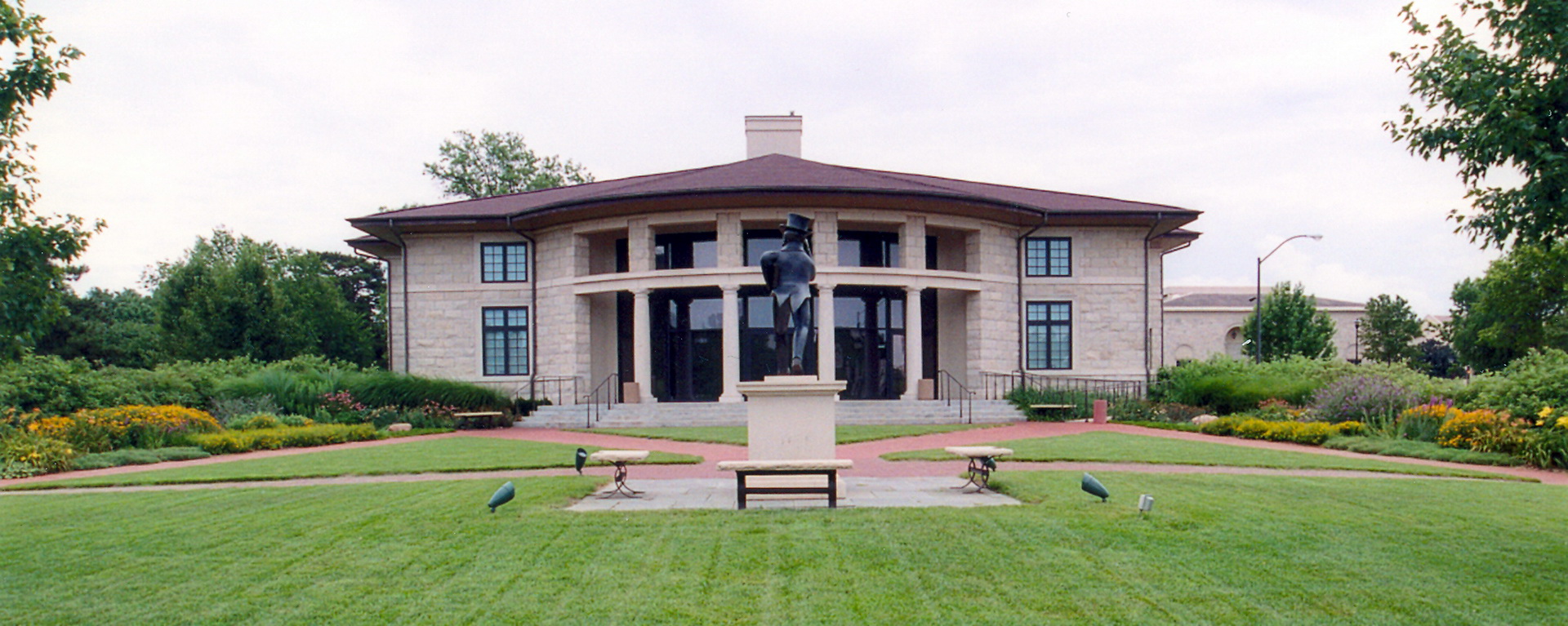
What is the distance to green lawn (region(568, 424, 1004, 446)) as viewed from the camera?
62.8 feet

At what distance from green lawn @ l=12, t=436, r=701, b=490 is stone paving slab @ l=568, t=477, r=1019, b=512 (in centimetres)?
316

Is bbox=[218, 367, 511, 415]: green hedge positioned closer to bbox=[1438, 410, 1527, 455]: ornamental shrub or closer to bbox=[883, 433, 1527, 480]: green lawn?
bbox=[883, 433, 1527, 480]: green lawn

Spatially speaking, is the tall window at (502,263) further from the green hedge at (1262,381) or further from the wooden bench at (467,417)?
the green hedge at (1262,381)

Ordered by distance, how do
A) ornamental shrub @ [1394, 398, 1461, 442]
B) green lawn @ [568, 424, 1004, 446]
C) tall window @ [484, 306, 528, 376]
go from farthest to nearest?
tall window @ [484, 306, 528, 376]
green lawn @ [568, 424, 1004, 446]
ornamental shrub @ [1394, 398, 1461, 442]

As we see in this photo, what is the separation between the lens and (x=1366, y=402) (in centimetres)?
1978

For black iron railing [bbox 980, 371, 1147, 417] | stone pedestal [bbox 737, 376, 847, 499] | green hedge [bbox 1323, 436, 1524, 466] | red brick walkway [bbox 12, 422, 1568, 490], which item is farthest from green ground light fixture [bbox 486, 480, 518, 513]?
black iron railing [bbox 980, 371, 1147, 417]

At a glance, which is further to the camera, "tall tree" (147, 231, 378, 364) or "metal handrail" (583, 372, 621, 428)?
"tall tree" (147, 231, 378, 364)

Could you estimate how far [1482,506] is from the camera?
10023mm

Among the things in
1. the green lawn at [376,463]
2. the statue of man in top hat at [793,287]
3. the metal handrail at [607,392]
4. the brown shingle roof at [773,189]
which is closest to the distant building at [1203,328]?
the brown shingle roof at [773,189]

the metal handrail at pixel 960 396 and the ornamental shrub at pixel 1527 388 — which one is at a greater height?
the ornamental shrub at pixel 1527 388

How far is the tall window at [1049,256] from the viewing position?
29.9m

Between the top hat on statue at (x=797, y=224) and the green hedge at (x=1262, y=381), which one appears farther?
the green hedge at (x=1262, y=381)

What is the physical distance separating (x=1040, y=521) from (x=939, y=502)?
1.61 metres

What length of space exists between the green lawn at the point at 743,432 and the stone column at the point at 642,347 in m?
3.71
